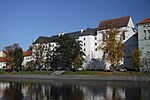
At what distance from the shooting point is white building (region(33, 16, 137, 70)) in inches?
3078

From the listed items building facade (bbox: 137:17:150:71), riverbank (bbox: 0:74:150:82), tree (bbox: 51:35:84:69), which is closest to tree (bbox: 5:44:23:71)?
riverbank (bbox: 0:74:150:82)

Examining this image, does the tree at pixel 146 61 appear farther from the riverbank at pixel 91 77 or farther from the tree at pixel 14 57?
the tree at pixel 14 57

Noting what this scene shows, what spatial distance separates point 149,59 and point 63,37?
31242mm

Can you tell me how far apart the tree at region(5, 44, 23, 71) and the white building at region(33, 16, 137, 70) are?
77.1ft

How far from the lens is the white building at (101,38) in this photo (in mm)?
78188

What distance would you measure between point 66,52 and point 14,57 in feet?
83.4

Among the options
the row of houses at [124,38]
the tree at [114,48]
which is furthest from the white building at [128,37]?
the tree at [114,48]

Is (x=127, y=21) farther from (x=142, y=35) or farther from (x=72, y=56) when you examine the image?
(x=72, y=56)

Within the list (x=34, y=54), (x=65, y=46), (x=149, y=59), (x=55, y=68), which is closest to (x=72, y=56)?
(x=65, y=46)

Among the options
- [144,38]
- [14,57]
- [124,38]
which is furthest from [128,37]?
[14,57]

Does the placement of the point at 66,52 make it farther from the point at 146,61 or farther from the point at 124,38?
the point at 146,61

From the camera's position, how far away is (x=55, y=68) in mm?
87875

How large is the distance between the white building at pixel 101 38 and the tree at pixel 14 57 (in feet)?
77.1

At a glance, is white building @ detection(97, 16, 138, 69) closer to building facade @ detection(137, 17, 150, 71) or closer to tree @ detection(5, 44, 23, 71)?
building facade @ detection(137, 17, 150, 71)
